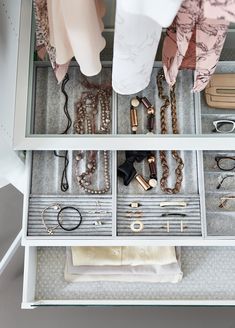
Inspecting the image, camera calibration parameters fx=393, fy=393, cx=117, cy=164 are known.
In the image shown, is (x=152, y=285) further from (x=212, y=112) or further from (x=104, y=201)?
(x=212, y=112)

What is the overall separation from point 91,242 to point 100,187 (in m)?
0.16

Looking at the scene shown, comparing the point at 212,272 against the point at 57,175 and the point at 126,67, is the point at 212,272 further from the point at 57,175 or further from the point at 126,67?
the point at 126,67

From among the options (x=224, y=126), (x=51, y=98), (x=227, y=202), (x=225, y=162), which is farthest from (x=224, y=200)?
(x=51, y=98)

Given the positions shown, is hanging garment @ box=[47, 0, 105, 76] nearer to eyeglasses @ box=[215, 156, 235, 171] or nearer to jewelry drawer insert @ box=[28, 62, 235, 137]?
jewelry drawer insert @ box=[28, 62, 235, 137]

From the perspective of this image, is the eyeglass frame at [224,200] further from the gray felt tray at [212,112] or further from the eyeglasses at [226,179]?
the gray felt tray at [212,112]

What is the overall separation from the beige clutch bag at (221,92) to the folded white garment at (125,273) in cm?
52

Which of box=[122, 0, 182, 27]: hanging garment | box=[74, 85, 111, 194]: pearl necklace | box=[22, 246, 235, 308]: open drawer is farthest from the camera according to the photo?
box=[22, 246, 235, 308]: open drawer

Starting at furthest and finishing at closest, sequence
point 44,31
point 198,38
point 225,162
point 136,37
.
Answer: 1. point 225,162
2. point 44,31
3. point 198,38
4. point 136,37

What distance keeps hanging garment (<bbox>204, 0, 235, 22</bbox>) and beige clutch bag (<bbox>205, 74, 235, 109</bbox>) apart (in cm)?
69

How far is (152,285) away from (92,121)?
1.86ft

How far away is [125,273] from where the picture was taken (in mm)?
1265

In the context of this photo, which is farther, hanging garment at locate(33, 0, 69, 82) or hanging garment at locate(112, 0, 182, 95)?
hanging garment at locate(33, 0, 69, 82)

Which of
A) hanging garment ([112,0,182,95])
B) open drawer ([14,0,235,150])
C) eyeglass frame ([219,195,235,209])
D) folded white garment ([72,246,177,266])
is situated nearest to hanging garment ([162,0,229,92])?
hanging garment ([112,0,182,95])

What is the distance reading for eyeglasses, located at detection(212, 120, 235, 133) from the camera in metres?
1.14
